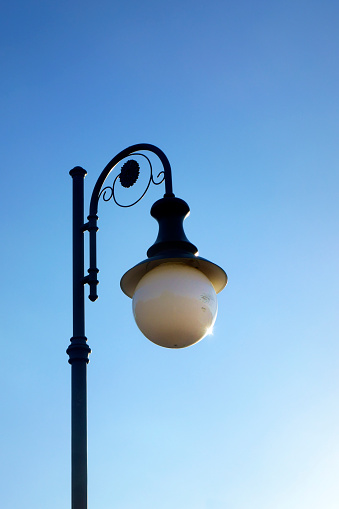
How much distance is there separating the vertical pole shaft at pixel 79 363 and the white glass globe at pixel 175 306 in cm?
47

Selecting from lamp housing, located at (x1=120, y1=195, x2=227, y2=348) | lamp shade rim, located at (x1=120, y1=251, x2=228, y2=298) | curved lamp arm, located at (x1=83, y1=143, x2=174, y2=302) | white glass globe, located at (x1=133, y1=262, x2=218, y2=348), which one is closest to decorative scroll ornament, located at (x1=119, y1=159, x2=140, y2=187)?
curved lamp arm, located at (x1=83, y1=143, x2=174, y2=302)

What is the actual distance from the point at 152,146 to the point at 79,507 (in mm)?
3002

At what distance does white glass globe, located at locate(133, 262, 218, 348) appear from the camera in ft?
19.1

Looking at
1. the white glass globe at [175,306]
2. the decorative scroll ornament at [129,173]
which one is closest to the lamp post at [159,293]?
the white glass globe at [175,306]

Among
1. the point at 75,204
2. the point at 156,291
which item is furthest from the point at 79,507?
the point at 75,204

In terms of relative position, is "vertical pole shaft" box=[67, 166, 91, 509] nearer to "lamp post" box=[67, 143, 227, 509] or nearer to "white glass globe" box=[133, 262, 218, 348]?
"lamp post" box=[67, 143, 227, 509]

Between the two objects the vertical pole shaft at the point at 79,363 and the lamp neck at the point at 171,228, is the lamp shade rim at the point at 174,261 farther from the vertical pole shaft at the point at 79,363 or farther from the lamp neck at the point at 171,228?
the vertical pole shaft at the point at 79,363

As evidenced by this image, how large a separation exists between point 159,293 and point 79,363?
77cm

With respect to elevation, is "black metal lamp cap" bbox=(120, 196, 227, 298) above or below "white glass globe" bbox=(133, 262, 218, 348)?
above

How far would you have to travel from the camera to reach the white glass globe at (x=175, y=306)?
5.82 meters

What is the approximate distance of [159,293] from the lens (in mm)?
5895

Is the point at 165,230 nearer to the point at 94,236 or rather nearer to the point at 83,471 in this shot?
the point at 94,236

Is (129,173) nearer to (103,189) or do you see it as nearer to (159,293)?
(103,189)

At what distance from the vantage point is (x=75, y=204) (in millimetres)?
6875
